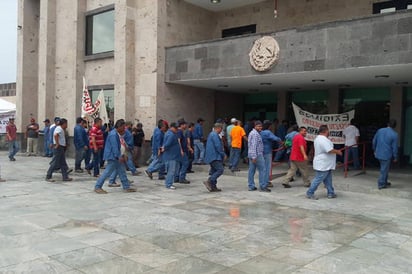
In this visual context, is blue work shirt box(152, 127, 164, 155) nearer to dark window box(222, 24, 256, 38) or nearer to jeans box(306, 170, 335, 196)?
jeans box(306, 170, 335, 196)

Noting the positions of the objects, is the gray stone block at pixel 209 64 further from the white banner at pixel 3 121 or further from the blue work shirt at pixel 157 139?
the white banner at pixel 3 121

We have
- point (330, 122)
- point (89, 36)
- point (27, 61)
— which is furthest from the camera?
point (27, 61)

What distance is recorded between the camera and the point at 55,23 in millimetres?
19812

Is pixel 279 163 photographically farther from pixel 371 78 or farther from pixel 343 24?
pixel 343 24

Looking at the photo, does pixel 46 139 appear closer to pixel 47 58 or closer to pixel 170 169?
pixel 47 58

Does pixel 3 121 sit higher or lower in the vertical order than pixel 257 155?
higher

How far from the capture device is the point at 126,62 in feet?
52.0

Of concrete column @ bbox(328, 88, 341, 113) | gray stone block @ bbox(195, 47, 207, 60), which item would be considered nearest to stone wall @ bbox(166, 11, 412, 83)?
gray stone block @ bbox(195, 47, 207, 60)

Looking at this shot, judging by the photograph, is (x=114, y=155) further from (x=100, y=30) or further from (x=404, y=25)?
(x=100, y=30)

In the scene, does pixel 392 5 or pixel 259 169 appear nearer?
pixel 259 169

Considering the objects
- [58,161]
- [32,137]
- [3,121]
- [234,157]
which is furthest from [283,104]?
[3,121]

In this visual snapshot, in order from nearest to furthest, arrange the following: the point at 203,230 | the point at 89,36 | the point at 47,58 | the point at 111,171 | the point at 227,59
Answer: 1. the point at 203,230
2. the point at 111,171
3. the point at 227,59
4. the point at 89,36
5. the point at 47,58

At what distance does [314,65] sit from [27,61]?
16.3m

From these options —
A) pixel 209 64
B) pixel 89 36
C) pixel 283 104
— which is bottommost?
pixel 283 104
